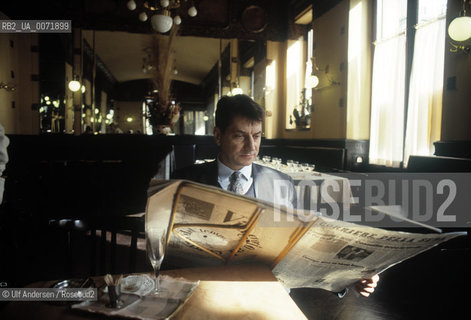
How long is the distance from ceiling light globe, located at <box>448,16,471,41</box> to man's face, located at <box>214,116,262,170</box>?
297cm

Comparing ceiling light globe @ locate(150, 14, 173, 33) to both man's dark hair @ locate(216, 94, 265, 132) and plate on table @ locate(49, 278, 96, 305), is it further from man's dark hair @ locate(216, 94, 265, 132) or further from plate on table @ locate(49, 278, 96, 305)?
plate on table @ locate(49, 278, 96, 305)

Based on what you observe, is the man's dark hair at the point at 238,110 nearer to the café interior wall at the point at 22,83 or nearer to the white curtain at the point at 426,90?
the white curtain at the point at 426,90

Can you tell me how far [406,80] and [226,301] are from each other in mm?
4817

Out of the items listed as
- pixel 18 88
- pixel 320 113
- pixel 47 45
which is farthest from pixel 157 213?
pixel 47 45

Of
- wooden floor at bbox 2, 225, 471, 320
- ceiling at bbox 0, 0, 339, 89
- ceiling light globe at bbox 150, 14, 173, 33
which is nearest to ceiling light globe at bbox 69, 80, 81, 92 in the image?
ceiling at bbox 0, 0, 339, 89

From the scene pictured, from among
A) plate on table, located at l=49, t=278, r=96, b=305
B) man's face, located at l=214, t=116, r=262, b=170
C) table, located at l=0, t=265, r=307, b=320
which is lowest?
table, located at l=0, t=265, r=307, b=320

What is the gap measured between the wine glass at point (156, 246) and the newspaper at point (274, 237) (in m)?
0.02

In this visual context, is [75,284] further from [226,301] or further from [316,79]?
[316,79]

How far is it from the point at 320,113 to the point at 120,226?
5.87m

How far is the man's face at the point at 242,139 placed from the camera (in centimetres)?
138

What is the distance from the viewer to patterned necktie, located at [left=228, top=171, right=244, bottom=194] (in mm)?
1412

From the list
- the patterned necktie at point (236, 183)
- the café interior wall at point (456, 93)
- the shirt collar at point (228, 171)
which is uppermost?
the café interior wall at point (456, 93)

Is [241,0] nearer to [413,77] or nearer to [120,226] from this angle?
[413,77]

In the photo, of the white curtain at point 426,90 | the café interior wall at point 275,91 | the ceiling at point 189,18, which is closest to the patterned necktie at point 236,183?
the white curtain at point 426,90
